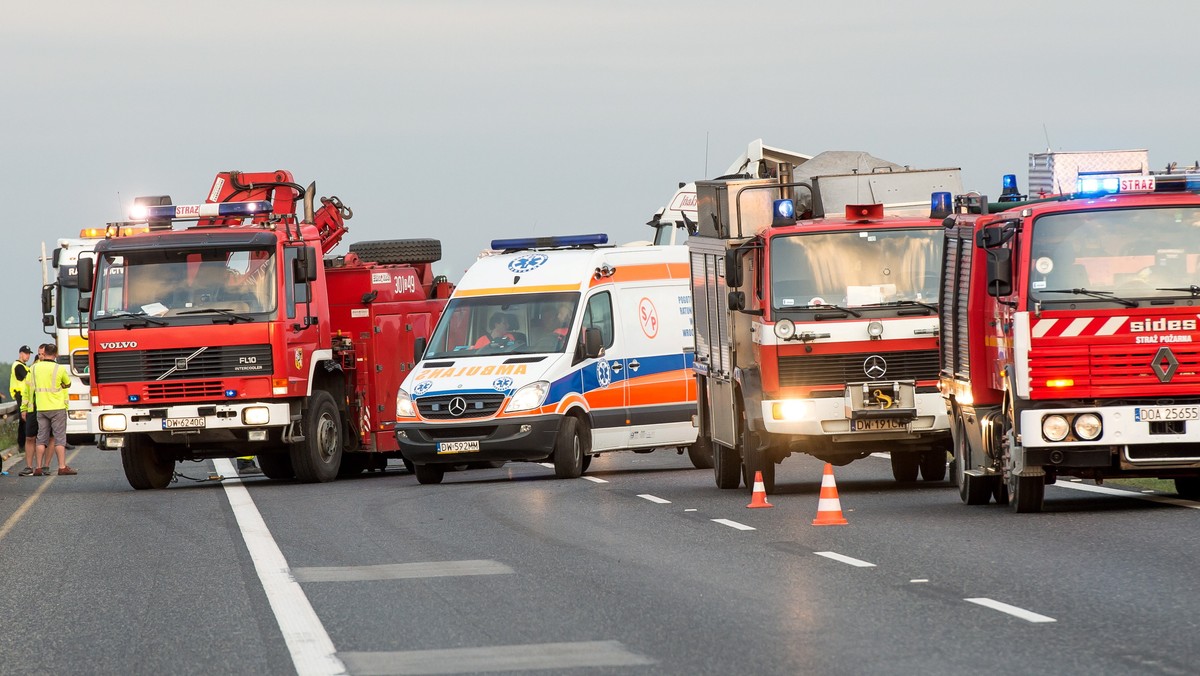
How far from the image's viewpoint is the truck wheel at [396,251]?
2917 cm

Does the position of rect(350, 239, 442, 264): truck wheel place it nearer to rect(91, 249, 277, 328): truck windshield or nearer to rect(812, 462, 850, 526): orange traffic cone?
rect(91, 249, 277, 328): truck windshield

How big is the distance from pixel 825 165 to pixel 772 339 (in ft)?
17.3

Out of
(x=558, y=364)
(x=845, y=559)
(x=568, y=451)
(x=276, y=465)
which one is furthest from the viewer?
(x=276, y=465)

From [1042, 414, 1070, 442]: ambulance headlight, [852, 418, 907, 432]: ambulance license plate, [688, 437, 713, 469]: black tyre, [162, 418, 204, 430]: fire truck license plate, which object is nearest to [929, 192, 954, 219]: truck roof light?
[852, 418, 907, 432]: ambulance license plate

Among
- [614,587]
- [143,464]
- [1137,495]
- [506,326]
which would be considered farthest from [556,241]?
[614,587]

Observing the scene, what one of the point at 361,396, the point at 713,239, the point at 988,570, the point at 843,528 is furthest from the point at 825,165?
the point at 988,570

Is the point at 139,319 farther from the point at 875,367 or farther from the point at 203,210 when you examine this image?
the point at 875,367

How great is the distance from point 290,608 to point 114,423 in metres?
13.7

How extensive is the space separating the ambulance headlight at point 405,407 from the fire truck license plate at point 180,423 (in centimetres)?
245

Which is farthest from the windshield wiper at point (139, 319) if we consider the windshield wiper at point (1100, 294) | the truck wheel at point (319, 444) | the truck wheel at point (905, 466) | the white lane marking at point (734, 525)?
the windshield wiper at point (1100, 294)

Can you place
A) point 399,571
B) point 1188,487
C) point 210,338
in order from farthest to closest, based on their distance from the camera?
point 210,338, point 1188,487, point 399,571

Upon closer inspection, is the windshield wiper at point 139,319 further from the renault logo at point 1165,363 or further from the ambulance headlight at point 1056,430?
the renault logo at point 1165,363

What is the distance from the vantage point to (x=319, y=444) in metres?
25.5

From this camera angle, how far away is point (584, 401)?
24.0 metres
